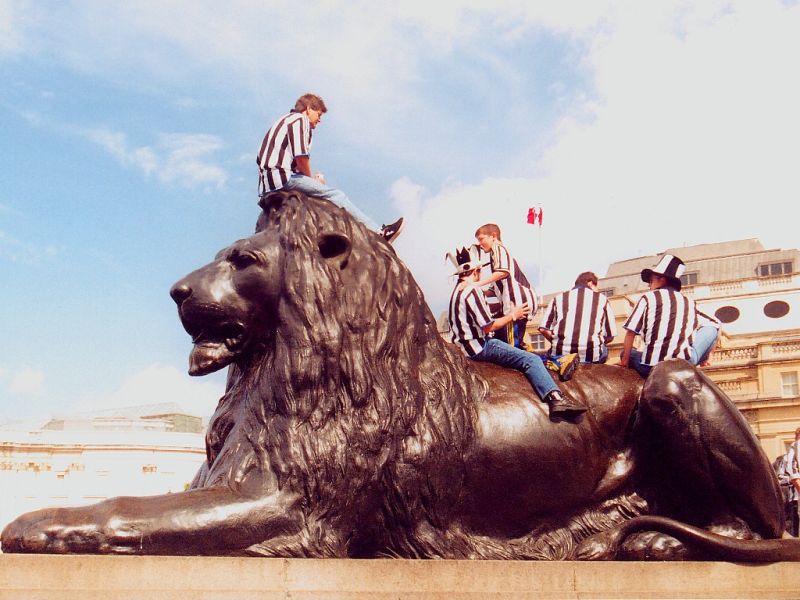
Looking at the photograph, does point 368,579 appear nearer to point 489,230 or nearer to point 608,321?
point 608,321

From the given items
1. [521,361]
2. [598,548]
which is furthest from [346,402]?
[598,548]

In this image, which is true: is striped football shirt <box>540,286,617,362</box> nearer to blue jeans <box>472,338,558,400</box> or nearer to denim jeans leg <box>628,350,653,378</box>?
denim jeans leg <box>628,350,653,378</box>

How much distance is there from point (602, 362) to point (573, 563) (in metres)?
1.60

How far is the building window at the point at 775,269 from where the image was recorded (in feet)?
210

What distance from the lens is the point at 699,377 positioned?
512 cm

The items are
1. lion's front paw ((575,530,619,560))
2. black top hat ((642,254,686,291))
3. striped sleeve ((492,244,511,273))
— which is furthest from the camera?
striped sleeve ((492,244,511,273))

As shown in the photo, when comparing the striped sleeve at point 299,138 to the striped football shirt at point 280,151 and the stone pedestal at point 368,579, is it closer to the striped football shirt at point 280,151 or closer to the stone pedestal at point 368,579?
the striped football shirt at point 280,151

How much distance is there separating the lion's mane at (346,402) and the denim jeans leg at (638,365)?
3.45 feet

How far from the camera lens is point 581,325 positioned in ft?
19.1

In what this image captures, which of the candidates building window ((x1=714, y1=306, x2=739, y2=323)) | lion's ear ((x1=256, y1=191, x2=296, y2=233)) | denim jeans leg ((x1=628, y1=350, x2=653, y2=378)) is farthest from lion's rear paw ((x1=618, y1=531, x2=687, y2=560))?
building window ((x1=714, y1=306, x2=739, y2=323))

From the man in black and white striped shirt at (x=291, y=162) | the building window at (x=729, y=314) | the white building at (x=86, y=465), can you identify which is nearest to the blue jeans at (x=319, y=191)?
the man in black and white striped shirt at (x=291, y=162)

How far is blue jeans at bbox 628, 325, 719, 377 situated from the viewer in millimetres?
5664

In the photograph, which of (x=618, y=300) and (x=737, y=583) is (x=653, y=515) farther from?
(x=618, y=300)

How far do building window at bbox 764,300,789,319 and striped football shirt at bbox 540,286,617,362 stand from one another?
57.6 metres
